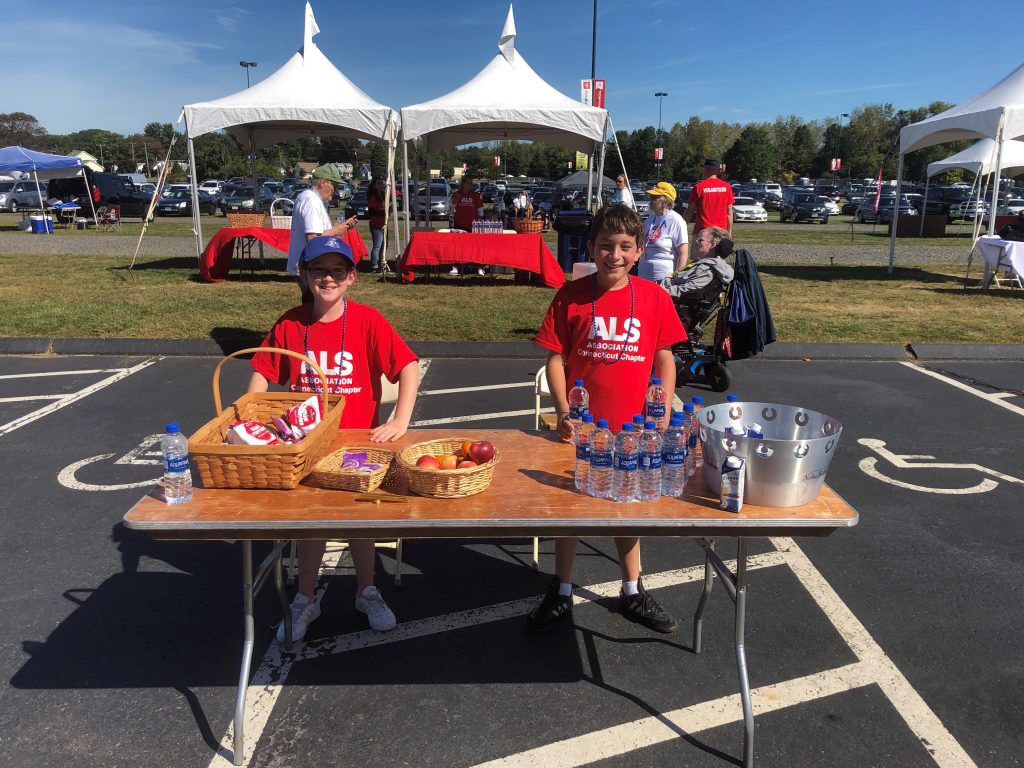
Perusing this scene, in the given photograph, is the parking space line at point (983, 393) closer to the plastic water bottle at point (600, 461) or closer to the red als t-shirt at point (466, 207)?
the plastic water bottle at point (600, 461)

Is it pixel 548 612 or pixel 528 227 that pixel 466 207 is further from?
pixel 548 612

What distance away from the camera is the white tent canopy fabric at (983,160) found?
2167 cm

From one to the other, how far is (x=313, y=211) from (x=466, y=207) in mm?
7633

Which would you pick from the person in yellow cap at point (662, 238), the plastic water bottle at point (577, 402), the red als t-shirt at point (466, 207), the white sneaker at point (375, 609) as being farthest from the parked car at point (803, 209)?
the white sneaker at point (375, 609)

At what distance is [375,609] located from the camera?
11.1 feet

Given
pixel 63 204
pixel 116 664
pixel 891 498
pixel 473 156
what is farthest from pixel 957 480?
pixel 473 156

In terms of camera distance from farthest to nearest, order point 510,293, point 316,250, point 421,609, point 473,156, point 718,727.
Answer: point 473,156, point 510,293, point 421,609, point 316,250, point 718,727

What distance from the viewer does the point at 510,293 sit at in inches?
506

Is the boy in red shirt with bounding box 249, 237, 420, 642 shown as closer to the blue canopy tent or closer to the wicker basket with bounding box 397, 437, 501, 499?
the wicker basket with bounding box 397, 437, 501, 499

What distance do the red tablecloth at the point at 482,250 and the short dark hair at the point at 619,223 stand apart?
10358 mm

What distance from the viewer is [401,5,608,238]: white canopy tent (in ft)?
44.7

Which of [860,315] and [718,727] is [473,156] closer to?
[860,315]

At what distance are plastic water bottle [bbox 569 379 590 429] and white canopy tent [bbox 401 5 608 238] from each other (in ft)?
37.2

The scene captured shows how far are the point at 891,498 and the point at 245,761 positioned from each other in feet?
13.4
